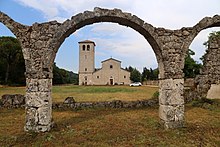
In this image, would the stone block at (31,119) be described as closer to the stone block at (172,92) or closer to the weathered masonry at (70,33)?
the weathered masonry at (70,33)

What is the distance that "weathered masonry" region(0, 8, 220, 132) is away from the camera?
7.63 meters

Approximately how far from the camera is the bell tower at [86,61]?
55.8 m

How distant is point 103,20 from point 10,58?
36.4 meters

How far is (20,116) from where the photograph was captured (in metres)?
10.5

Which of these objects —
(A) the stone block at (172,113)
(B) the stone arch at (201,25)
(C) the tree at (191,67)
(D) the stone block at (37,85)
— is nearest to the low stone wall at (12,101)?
(D) the stone block at (37,85)

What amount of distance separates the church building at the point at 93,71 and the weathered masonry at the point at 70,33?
157ft

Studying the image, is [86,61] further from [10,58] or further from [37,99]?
[37,99]

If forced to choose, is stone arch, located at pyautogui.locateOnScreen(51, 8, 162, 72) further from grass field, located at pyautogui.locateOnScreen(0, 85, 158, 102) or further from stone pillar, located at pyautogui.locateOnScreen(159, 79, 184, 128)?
grass field, located at pyautogui.locateOnScreen(0, 85, 158, 102)

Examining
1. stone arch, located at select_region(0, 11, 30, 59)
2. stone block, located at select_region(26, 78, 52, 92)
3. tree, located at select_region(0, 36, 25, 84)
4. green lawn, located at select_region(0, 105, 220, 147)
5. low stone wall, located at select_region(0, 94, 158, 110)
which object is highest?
tree, located at select_region(0, 36, 25, 84)

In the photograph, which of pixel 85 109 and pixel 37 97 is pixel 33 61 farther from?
pixel 85 109

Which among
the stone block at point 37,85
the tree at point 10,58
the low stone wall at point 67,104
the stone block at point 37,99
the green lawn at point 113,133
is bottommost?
the green lawn at point 113,133

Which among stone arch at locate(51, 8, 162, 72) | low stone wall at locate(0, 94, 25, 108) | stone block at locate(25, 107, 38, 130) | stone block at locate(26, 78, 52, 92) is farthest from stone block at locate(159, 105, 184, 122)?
low stone wall at locate(0, 94, 25, 108)

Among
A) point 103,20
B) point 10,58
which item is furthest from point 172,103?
point 10,58

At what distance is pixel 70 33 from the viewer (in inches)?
325
